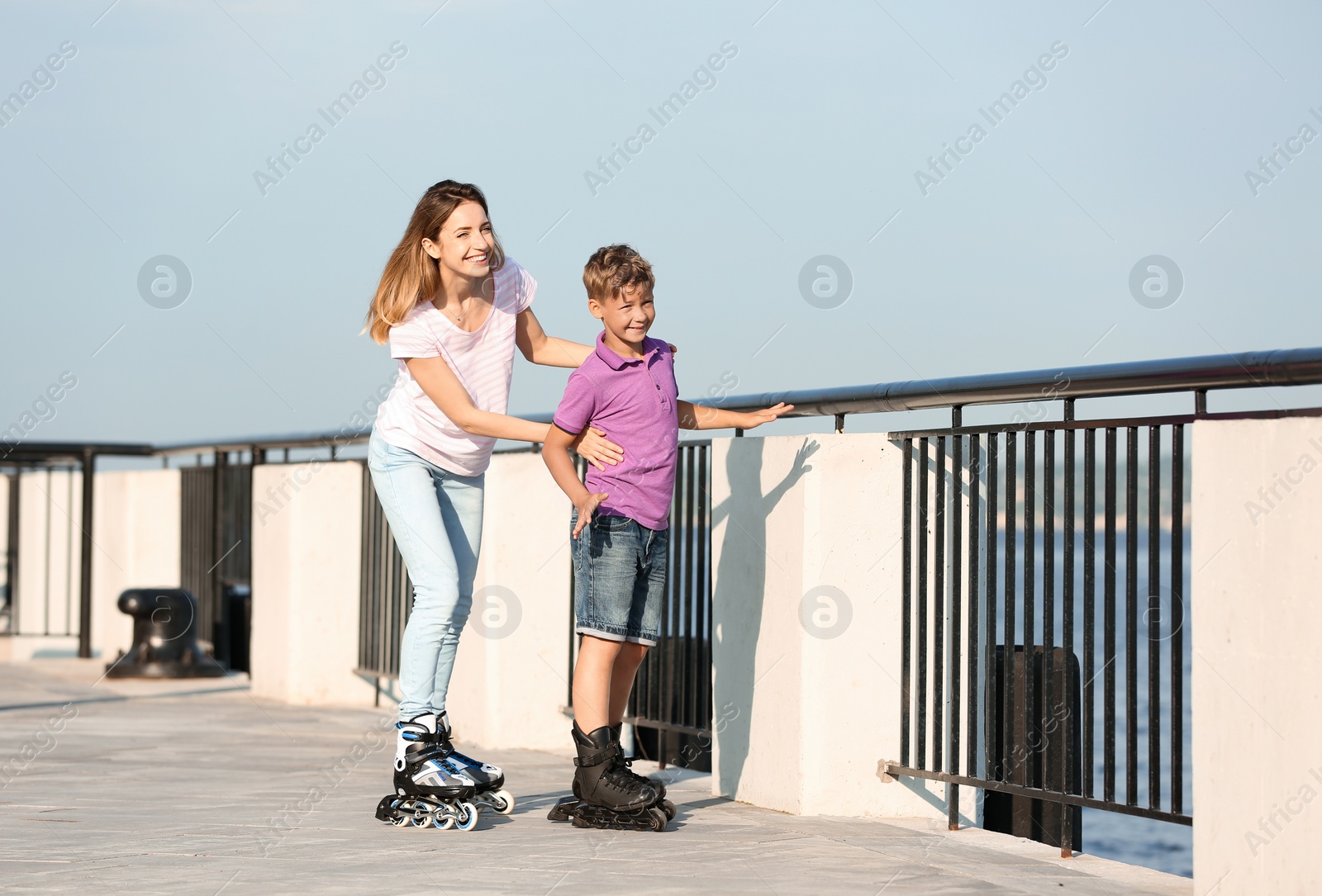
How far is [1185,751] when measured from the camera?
55.7 meters

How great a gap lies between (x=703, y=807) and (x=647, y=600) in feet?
2.80

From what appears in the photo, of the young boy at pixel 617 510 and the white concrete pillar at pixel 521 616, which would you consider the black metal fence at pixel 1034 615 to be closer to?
the young boy at pixel 617 510

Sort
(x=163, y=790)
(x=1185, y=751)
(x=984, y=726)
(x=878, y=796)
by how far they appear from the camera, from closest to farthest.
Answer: (x=984, y=726) → (x=878, y=796) → (x=163, y=790) → (x=1185, y=751)

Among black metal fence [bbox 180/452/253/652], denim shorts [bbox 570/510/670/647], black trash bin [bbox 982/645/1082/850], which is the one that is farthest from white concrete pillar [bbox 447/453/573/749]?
black metal fence [bbox 180/452/253/652]

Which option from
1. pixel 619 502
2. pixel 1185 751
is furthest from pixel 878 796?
pixel 1185 751

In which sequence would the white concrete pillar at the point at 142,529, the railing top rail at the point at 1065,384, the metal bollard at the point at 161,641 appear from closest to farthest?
1. the railing top rail at the point at 1065,384
2. the metal bollard at the point at 161,641
3. the white concrete pillar at the point at 142,529

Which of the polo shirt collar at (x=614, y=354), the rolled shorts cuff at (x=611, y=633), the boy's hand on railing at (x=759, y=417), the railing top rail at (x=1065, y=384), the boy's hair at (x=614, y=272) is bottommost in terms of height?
the rolled shorts cuff at (x=611, y=633)

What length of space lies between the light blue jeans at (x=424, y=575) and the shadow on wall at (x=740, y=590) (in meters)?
0.99

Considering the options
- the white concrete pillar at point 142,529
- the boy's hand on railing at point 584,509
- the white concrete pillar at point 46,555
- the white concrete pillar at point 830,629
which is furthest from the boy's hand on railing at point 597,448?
the white concrete pillar at point 46,555

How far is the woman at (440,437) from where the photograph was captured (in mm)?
4355

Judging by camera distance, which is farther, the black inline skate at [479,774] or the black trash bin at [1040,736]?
the black inline skate at [479,774]

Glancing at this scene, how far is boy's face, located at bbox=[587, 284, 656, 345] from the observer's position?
4.35 metres

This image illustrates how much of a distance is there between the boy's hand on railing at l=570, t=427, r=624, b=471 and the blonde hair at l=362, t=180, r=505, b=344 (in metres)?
0.63

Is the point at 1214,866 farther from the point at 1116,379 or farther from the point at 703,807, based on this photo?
the point at 703,807
